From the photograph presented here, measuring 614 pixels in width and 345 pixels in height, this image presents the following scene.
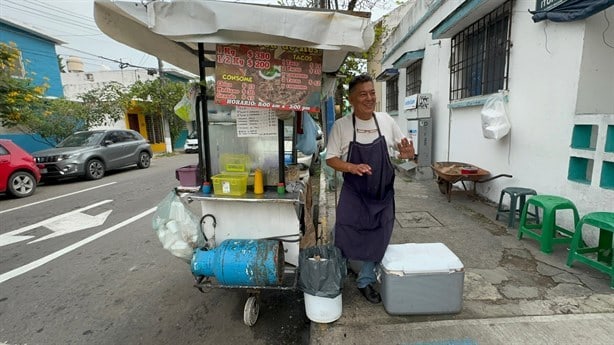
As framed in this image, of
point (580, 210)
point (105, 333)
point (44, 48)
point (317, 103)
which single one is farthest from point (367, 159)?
point (44, 48)

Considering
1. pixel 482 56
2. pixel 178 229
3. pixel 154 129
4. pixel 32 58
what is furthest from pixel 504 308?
pixel 154 129

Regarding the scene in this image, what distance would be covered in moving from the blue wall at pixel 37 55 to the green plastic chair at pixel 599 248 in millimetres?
16921

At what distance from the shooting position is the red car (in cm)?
732

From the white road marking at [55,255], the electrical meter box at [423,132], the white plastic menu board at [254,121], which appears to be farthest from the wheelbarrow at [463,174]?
the white road marking at [55,255]

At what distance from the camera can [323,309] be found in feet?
8.02

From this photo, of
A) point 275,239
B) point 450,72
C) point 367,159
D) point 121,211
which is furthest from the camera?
point 450,72

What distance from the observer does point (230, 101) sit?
2.43m

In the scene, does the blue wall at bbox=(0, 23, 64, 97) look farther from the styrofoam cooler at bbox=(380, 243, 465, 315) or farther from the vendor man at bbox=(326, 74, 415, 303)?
the styrofoam cooler at bbox=(380, 243, 465, 315)

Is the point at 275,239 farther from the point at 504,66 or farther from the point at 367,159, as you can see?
the point at 504,66

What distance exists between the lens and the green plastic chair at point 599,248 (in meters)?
2.82

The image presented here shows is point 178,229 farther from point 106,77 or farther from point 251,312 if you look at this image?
point 106,77

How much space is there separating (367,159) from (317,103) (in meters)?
0.62

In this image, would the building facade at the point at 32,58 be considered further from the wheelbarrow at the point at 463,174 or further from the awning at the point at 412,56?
the wheelbarrow at the point at 463,174

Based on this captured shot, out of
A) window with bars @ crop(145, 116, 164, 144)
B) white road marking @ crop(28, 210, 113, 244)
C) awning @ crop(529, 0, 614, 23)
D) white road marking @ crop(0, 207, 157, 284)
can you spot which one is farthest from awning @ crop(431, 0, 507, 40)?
window with bars @ crop(145, 116, 164, 144)
